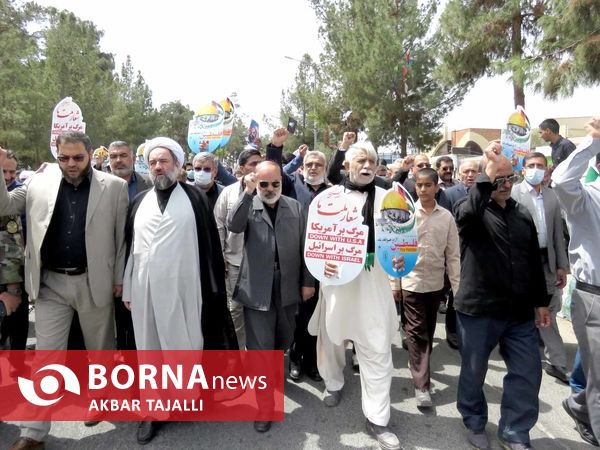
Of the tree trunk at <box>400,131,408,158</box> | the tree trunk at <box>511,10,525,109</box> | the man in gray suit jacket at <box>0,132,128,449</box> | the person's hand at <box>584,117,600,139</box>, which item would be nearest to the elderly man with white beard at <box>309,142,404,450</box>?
the person's hand at <box>584,117,600,139</box>

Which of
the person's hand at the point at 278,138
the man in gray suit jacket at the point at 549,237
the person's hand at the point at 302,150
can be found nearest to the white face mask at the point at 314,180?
the person's hand at the point at 278,138

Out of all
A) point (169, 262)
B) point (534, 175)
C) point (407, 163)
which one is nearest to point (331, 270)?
point (169, 262)

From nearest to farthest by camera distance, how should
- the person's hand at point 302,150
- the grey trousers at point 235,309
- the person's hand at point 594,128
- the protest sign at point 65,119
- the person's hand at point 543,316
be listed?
the person's hand at point 594,128, the person's hand at point 543,316, the grey trousers at point 235,309, the person's hand at point 302,150, the protest sign at point 65,119

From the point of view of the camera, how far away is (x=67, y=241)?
10.1ft

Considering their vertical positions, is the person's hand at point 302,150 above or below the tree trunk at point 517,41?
below

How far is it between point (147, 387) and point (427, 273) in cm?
241

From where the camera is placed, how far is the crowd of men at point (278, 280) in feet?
9.32

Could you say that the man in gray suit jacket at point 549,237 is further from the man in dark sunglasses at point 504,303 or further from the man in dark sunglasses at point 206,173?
the man in dark sunglasses at point 206,173

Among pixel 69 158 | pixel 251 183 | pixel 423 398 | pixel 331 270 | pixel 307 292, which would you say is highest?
pixel 69 158

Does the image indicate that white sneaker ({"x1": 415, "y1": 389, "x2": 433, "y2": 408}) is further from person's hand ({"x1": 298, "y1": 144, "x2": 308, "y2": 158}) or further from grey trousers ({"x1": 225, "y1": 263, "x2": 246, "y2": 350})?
person's hand ({"x1": 298, "y1": 144, "x2": 308, "y2": 158})

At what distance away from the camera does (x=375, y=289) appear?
321 centimetres

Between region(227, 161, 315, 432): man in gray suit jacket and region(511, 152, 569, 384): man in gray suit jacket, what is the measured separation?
236cm

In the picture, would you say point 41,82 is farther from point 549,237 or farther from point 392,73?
point 549,237

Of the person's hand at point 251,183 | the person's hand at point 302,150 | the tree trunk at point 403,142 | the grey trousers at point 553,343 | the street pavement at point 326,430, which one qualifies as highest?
the tree trunk at point 403,142
